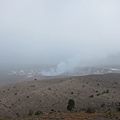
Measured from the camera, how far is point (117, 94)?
49.8 meters

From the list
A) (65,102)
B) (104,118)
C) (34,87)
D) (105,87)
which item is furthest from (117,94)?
(104,118)

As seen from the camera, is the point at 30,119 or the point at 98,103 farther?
the point at 98,103

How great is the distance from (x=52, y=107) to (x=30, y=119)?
14738mm

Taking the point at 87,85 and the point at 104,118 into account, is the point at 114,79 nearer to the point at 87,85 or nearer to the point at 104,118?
the point at 87,85

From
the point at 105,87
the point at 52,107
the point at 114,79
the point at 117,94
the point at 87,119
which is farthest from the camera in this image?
the point at 114,79

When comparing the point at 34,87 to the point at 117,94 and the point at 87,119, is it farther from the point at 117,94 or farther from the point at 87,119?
the point at 87,119

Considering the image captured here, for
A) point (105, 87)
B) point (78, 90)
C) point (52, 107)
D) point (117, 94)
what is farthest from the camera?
point (105, 87)

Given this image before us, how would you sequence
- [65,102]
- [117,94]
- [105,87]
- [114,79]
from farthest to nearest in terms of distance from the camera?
[114,79] → [105,87] → [117,94] → [65,102]

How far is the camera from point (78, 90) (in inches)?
2128

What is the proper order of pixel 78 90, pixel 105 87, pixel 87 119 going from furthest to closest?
pixel 105 87 < pixel 78 90 < pixel 87 119

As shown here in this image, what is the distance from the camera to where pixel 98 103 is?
138 feet

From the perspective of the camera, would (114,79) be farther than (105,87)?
Yes

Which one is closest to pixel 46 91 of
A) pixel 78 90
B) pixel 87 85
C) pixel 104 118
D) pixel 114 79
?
pixel 78 90

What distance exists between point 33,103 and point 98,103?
35.9 feet
